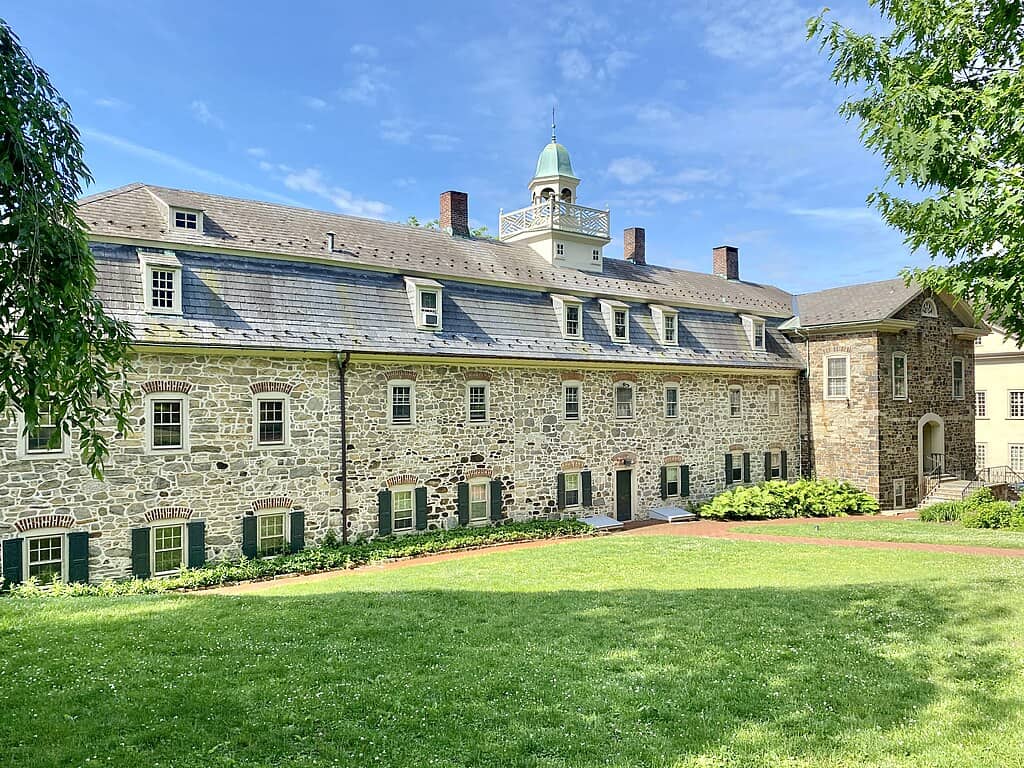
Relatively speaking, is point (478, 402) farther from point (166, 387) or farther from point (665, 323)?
point (665, 323)

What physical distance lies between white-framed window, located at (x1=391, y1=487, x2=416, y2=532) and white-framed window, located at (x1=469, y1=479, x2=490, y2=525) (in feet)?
6.09

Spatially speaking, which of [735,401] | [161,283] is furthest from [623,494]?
[161,283]

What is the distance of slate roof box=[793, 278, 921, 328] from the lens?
2570cm

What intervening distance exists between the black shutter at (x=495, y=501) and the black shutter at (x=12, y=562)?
1101 cm

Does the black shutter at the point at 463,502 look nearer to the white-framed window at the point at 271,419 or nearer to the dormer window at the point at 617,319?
the white-framed window at the point at 271,419

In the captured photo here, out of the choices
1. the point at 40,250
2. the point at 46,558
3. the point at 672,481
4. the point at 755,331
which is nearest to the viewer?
the point at 40,250

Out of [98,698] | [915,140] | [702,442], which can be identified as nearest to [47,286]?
[98,698]

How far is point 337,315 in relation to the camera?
57.3 ft

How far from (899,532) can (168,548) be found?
19.4 meters

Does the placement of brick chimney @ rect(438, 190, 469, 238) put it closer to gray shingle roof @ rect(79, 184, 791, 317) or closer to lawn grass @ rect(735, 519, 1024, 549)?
gray shingle roof @ rect(79, 184, 791, 317)

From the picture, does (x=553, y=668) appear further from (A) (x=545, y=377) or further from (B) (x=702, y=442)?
(B) (x=702, y=442)

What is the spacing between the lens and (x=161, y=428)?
48.5 feet

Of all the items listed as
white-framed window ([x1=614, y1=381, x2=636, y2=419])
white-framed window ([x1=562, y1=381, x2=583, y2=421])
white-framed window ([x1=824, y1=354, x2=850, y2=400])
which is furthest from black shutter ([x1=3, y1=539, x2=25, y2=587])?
white-framed window ([x1=824, y1=354, x2=850, y2=400])

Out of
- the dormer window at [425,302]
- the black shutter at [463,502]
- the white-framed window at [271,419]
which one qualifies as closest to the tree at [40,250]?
the white-framed window at [271,419]
